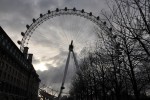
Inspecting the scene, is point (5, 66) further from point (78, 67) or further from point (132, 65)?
point (132, 65)

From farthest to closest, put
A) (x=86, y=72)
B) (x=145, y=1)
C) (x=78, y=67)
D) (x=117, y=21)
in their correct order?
(x=78, y=67) < (x=86, y=72) < (x=117, y=21) < (x=145, y=1)

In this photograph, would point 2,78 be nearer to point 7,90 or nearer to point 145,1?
point 7,90

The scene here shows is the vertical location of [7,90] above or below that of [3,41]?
below

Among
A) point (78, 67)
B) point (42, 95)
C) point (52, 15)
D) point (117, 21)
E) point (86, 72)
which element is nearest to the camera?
point (117, 21)

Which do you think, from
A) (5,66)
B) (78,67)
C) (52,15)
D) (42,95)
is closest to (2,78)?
(5,66)

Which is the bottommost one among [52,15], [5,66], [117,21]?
[117,21]

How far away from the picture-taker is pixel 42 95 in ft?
451

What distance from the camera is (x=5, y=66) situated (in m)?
43.5

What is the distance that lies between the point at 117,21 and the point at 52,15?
135 feet

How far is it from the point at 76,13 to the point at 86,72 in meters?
19.8

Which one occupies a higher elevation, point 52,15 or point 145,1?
point 52,15

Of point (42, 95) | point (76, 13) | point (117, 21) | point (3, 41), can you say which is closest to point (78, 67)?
point (76, 13)

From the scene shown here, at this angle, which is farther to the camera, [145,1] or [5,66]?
[5,66]

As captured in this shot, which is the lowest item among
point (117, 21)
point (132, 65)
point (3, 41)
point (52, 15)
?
point (132, 65)
